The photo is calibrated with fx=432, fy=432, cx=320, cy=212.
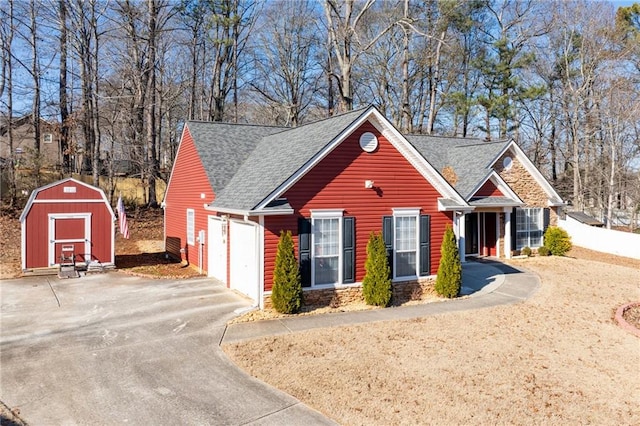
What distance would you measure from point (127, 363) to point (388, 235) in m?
7.73

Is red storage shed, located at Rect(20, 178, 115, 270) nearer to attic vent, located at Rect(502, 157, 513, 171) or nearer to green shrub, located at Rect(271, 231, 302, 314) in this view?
green shrub, located at Rect(271, 231, 302, 314)

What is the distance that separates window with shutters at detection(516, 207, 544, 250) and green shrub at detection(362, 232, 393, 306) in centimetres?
1283

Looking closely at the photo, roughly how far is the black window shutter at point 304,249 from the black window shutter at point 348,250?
1065mm

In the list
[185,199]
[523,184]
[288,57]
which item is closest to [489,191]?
[523,184]

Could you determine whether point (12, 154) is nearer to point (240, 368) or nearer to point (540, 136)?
point (240, 368)

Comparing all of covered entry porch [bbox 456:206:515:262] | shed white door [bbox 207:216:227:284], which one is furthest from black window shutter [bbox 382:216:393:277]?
covered entry porch [bbox 456:206:515:262]

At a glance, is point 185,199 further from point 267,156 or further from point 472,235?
point 472,235

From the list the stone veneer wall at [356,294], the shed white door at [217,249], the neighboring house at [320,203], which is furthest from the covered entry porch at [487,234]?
the shed white door at [217,249]

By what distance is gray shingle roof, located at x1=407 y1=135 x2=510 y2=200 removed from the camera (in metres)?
20.8

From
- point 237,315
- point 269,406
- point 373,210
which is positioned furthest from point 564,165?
point 269,406

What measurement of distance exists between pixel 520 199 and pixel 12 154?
93.0 feet

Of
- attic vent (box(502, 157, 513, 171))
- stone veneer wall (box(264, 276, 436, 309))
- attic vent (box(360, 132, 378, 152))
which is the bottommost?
stone veneer wall (box(264, 276, 436, 309))

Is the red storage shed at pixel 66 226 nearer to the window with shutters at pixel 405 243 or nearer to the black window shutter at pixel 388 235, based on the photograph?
the black window shutter at pixel 388 235

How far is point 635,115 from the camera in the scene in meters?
27.8
